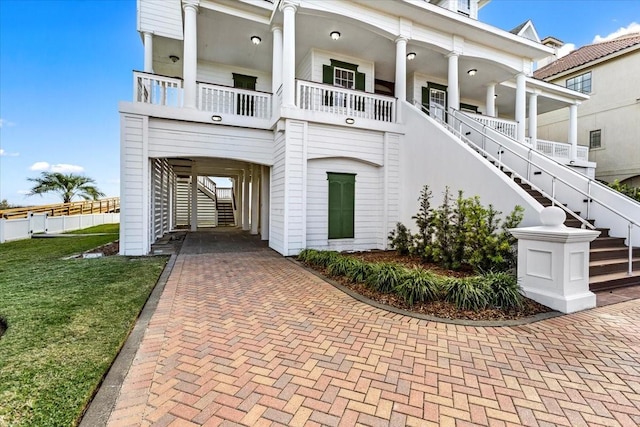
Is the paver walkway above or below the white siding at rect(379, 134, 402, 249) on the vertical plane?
below

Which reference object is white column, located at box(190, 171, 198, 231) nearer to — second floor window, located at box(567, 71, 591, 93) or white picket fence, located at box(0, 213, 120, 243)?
white picket fence, located at box(0, 213, 120, 243)

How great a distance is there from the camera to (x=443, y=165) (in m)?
7.61

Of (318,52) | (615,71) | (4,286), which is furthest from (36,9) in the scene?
(615,71)

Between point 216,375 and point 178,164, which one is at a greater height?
point 178,164

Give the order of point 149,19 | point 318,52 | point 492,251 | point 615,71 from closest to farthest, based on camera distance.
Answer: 1. point 492,251
2. point 149,19
3. point 318,52
4. point 615,71

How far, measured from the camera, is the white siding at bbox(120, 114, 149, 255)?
24.6ft

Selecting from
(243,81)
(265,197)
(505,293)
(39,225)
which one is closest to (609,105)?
(505,293)

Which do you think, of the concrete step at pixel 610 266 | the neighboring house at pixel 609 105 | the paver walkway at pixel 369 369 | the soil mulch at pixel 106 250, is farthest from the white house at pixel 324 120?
the neighboring house at pixel 609 105

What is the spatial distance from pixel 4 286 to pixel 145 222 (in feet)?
10.2

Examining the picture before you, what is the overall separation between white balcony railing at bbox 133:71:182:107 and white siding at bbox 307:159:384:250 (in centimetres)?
404

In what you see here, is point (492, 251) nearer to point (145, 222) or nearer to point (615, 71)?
point (145, 222)

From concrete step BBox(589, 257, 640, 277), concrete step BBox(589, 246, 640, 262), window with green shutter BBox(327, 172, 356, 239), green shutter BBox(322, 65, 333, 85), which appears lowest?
concrete step BBox(589, 257, 640, 277)

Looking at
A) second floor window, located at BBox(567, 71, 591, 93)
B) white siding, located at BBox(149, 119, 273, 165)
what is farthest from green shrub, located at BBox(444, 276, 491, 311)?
second floor window, located at BBox(567, 71, 591, 93)

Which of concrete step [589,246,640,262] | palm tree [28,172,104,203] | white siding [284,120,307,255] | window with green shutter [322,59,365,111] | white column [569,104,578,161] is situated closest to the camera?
concrete step [589,246,640,262]
